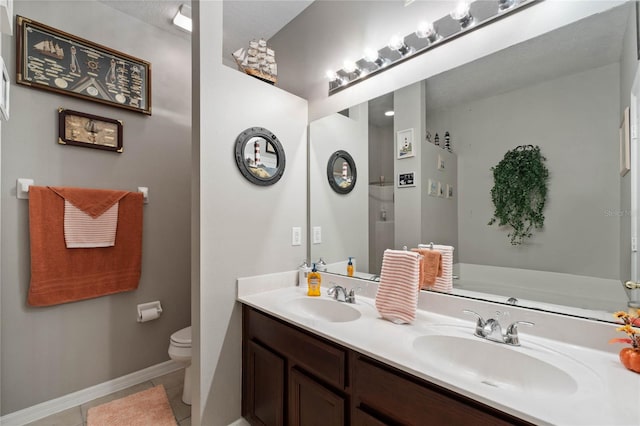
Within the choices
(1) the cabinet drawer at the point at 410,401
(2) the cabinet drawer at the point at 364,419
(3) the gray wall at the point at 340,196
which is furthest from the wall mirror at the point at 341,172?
(2) the cabinet drawer at the point at 364,419

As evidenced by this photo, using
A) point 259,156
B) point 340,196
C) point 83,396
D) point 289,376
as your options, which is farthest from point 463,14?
point 83,396

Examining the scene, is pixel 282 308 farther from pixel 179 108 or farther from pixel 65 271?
pixel 179 108

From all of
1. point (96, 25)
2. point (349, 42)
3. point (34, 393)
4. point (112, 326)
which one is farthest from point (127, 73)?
point (34, 393)

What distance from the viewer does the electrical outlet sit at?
2.03 metres

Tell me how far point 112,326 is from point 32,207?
1.01 metres

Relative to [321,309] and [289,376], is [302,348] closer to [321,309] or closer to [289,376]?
[289,376]

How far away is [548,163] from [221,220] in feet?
5.30

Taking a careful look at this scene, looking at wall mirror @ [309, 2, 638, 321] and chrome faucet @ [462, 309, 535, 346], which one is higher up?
wall mirror @ [309, 2, 638, 321]

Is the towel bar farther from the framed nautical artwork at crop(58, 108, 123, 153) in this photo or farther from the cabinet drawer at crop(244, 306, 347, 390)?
the cabinet drawer at crop(244, 306, 347, 390)

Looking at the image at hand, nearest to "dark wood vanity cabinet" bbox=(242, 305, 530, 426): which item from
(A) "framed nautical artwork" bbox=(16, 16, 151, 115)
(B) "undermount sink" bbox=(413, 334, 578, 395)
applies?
(B) "undermount sink" bbox=(413, 334, 578, 395)

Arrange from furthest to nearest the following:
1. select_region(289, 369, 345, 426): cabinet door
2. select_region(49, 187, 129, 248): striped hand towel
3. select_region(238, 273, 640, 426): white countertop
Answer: select_region(49, 187, 129, 248): striped hand towel → select_region(289, 369, 345, 426): cabinet door → select_region(238, 273, 640, 426): white countertop

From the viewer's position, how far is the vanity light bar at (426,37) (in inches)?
51.3

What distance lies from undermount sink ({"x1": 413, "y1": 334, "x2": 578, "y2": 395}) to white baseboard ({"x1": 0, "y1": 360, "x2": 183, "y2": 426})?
7.53ft

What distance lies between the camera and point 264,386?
1560 mm
